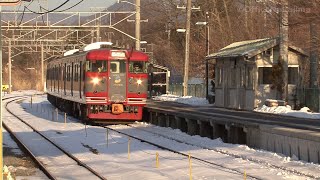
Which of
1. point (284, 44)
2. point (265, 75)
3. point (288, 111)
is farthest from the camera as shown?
point (265, 75)

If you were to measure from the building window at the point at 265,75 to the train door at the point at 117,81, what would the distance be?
7389 mm

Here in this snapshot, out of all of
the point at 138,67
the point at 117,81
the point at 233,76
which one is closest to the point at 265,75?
the point at 233,76

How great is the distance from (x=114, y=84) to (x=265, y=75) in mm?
8323

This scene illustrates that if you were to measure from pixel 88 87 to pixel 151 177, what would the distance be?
14.9m

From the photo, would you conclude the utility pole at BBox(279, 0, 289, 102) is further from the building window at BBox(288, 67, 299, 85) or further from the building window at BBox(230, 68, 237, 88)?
the building window at BBox(230, 68, 237, 88)

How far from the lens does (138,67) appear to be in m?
28.9

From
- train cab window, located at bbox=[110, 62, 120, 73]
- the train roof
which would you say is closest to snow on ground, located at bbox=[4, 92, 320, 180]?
train cab window, located at bbox=[110, 62, 120, 73]

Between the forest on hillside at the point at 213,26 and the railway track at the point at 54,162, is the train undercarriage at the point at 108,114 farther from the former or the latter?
the forest on hillside at the point at 213,26

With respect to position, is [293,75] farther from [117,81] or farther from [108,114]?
[108,114]

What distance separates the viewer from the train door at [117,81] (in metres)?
28.2

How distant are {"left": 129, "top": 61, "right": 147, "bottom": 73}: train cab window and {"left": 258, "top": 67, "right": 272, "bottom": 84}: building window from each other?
6398mm

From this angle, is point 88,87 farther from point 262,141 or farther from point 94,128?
point 262,141

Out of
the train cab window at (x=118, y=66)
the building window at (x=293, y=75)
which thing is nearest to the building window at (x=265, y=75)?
the building window at (x=293, y=75)

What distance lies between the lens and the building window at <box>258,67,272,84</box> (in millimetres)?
32469
